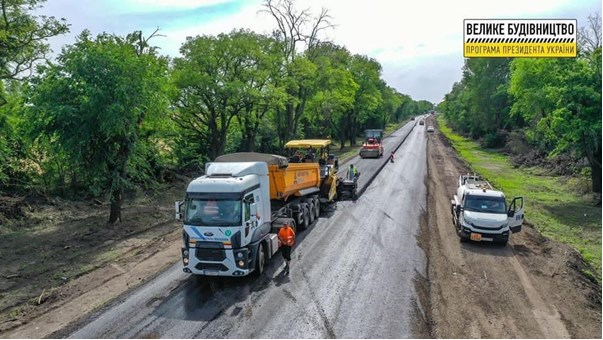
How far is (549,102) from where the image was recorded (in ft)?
114

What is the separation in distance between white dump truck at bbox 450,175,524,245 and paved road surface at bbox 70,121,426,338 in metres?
2.33

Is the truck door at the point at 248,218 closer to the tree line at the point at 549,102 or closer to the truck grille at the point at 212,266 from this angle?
the truck grille at the point at 212,266

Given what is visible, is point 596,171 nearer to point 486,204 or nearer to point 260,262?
point 486,204

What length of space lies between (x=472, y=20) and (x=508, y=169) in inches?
1003

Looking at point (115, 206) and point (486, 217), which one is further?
point (115, 206)

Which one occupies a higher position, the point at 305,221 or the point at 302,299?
the point at 305,221

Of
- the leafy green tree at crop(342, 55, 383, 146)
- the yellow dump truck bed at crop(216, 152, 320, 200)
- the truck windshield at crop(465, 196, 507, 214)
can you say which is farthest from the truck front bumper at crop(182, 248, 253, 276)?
the leafy green tree at crop(342, 55, 383, 146)

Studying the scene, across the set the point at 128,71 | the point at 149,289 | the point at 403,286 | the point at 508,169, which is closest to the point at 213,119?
the point at 128,71

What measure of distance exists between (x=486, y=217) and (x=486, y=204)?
2.84 ft

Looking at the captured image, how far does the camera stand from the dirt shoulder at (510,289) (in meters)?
10.9

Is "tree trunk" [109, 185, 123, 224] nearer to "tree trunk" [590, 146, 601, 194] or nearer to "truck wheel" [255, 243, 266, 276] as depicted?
"truck wheel" [255, 243, 266, 276]

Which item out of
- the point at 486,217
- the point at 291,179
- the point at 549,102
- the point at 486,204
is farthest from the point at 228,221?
the point at 549,102

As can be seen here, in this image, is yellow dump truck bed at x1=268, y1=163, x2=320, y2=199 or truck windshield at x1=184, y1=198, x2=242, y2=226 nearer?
truck windshield at x1=184, y1=198, x2=242, y2=226

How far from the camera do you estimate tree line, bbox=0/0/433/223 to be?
19.5 metres
